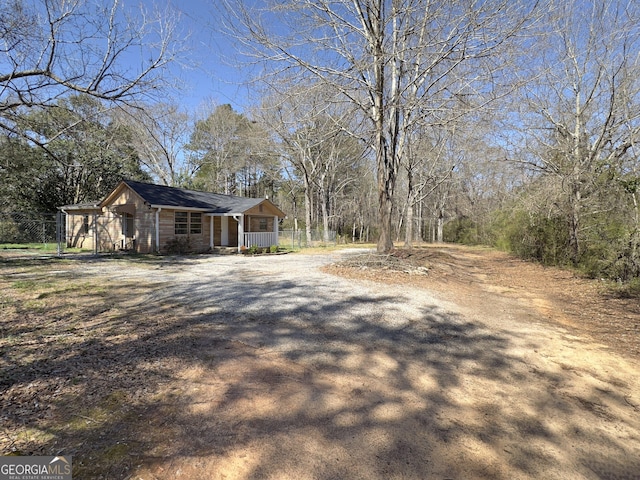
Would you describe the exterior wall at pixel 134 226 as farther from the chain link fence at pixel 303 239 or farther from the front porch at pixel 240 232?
the chain link fence at pixel 303 239

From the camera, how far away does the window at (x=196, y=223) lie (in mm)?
17156

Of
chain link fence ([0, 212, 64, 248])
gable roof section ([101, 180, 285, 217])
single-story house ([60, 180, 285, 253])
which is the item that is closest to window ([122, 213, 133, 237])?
single-story house ([60, 180, 285, 253])

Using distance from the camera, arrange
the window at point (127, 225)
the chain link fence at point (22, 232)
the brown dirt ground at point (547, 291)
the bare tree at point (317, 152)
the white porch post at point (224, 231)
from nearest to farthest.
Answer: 1. the brown dirt ground at point (547, 291)
2. the bare tree at point (317, 152)
3. the window at point (127, 225)
4. the chain link fence at point (22, 232)
5. the white porch post at point (224, 231)

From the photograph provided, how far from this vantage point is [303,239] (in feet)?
80.8

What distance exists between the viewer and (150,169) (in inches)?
1096

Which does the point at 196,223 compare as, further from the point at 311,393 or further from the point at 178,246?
the point at 311,393

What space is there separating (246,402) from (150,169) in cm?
2952

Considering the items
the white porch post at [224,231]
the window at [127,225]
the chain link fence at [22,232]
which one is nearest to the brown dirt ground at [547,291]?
the white porch post at [224,231]

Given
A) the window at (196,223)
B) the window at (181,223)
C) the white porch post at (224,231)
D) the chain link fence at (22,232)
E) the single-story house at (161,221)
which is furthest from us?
the white porch post at (224,231)

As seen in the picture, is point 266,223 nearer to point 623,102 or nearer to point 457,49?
point 457,49

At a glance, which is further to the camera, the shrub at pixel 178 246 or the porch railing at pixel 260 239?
the porch railing at pixel 260 239

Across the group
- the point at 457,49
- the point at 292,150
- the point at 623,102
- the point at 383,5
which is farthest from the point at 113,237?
the point at 623,102

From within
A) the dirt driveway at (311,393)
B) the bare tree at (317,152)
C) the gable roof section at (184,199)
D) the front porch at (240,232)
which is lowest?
the dirt driveway at (311,393)

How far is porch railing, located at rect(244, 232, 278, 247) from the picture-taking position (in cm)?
1830
